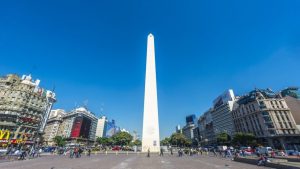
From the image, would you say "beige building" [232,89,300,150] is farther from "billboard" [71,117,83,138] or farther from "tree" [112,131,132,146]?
"billboard" [71,117,83,138]

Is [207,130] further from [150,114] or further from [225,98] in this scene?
[150,114]

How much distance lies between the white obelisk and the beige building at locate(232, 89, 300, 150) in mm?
42800

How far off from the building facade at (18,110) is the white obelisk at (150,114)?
1613 inches

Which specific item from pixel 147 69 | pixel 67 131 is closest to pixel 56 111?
pixel 67 131

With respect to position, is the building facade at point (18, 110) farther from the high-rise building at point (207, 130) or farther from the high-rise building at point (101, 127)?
the high-rise building at point (101, 127)

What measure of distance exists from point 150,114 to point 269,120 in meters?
46.9

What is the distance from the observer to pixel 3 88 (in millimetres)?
53906

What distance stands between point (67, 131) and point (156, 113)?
90.6 m

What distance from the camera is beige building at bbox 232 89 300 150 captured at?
5309 centimetres

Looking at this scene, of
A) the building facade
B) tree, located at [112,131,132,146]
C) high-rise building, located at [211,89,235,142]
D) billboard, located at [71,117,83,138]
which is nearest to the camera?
the building facade

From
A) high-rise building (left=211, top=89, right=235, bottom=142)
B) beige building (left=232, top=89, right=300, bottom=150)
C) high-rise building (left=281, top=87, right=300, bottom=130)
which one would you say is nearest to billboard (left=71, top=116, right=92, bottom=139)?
→ high-rise building (left=211, top=89, right=235, bottom=142)

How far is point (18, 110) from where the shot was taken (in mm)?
52000

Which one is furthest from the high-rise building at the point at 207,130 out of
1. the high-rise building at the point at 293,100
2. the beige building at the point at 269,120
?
the high-rise building at the point at 293,100

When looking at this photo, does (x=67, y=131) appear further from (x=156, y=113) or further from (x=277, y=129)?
(x=277, y=129)
